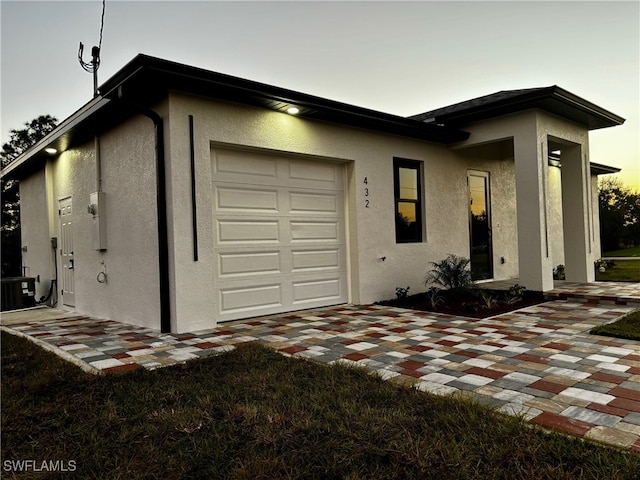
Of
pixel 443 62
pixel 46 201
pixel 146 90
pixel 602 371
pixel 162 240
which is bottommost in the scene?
pixel 602 371

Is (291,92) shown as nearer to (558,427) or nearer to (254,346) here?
(254,346)

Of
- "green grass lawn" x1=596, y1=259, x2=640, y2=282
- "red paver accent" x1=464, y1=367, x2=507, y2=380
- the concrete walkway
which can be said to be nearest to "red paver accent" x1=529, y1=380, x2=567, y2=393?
the concrete walkway

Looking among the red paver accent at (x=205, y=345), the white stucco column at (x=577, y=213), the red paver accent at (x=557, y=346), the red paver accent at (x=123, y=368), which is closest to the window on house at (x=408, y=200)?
the white stucco column at (x=577, y=213)

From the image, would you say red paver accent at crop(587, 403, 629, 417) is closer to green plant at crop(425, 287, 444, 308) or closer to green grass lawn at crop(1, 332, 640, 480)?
green grass lawn at crop(1, 332, 640, 480)

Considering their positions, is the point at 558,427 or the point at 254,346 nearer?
the point at 558,427

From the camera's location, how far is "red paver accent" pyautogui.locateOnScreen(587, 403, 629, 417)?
2363mm

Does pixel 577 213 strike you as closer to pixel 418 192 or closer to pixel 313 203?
pixel 418 192

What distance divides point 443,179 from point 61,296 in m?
8.03

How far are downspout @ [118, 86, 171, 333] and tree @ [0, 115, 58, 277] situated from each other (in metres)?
11.7

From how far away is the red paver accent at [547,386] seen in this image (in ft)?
9.07

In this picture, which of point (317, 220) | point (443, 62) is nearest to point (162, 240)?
point (317, 220)

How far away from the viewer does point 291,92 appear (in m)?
5.66

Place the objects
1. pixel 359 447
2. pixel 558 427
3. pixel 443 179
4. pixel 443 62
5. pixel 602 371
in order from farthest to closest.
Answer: pixel 443 62, pixel 443 179, pixel 602 371, pixel 558 427, pixel 359 447

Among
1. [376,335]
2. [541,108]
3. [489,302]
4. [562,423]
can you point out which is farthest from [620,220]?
[562,423]
